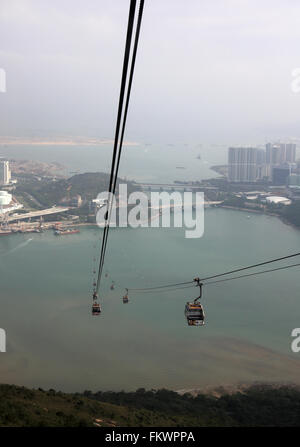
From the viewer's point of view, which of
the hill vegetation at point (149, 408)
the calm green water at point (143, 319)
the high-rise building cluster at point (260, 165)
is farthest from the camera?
the high-rise building cluster at point (260, 165)

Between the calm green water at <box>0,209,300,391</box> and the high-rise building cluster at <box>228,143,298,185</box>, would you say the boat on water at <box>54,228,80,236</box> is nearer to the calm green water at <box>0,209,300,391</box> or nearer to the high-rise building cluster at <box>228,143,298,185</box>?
the calm green water at <box>0,209,300,391</box>

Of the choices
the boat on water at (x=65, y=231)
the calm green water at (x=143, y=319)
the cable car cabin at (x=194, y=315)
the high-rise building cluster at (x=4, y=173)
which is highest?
the high-rise building cluster at (x=4, y=173)

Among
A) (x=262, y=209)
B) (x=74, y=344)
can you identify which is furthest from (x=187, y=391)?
(x=262, y=209)

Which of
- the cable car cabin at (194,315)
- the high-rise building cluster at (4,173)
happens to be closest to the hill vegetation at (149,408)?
the cable car cabin at (194,315)

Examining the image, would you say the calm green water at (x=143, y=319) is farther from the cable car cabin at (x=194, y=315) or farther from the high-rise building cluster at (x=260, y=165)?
the high-rise building cluster at (x=260, y=165)

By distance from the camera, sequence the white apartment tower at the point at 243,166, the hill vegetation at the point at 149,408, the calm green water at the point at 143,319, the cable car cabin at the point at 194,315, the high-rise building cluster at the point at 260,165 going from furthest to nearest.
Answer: the white apartment tower at the point at 243,166, the high-rise building cluster at the point at 260,165, the calm green water at the point at 143,319, the hill vegetation at the point at 149,408, the cable car cabin at the point at 194,315
